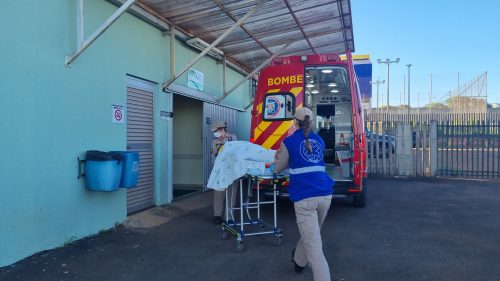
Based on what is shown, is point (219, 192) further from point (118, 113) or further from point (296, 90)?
point (296, 90)

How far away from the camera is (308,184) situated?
3.78m

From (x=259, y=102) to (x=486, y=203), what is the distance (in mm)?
5690

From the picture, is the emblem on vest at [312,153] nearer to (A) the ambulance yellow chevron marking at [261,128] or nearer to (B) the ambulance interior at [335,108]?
(A) the ambulance yellow chevron marking at [261,128]

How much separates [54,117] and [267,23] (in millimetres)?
5251

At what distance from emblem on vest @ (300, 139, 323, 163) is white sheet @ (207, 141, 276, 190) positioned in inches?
58.2

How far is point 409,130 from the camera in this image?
42.8 feet

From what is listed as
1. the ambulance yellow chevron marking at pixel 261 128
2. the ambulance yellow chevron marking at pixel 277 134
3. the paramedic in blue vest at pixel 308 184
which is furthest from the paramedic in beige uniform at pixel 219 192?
the paramedic in blue vest at pixel 308 184

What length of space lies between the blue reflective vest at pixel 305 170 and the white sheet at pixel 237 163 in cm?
137

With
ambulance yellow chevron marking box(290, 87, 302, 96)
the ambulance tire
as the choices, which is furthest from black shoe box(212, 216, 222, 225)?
the ambulance tire

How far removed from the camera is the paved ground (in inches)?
169

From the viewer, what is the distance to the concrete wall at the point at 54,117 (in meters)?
4.31

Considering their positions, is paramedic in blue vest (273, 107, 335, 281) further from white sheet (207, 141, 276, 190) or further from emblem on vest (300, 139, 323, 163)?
white sheet (207, 141, 276, 190)

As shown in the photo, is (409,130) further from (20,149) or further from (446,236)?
(20,149)

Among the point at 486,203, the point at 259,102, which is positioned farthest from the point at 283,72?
the point at 486,203
